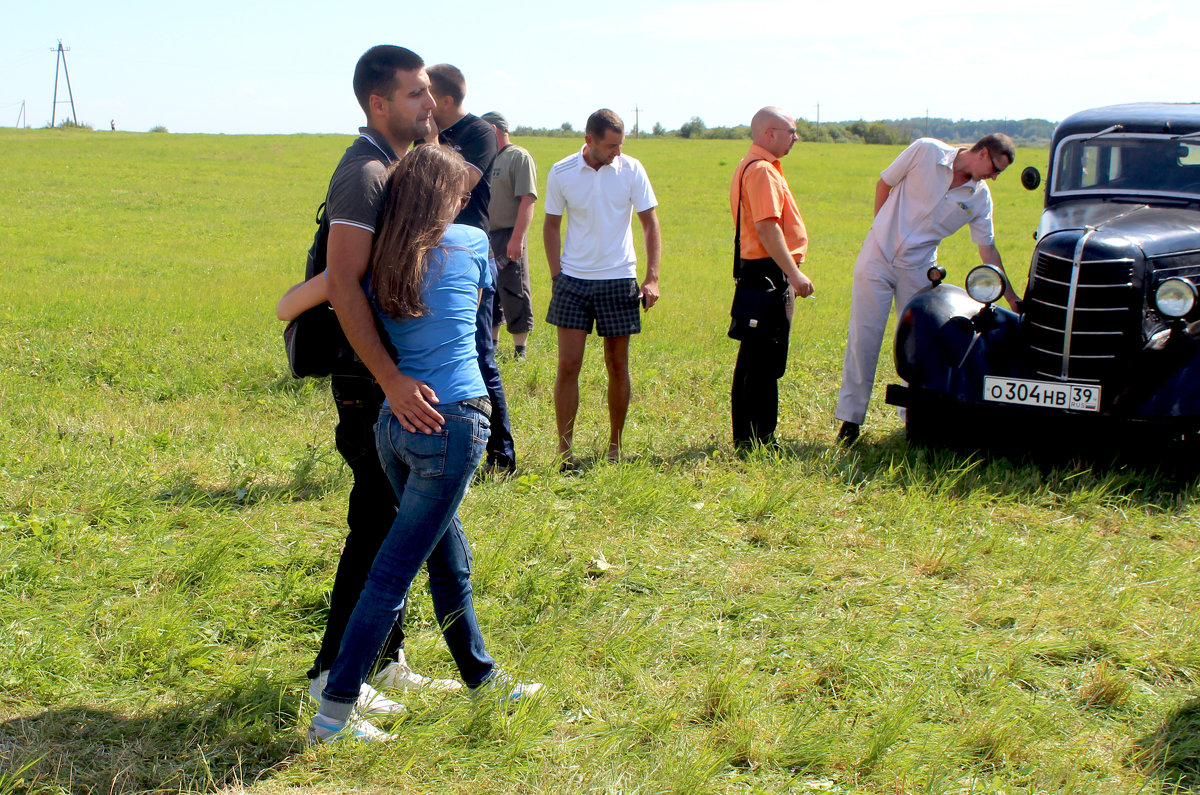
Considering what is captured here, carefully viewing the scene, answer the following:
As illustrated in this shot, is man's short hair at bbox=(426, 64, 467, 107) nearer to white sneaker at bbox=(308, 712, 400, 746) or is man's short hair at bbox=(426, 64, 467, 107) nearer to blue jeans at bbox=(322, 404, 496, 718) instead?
blue jeans at bbox=(322, 404, 496, 718)

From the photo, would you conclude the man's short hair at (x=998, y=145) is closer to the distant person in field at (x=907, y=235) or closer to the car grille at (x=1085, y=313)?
the distant person in field at (x=907, y=235)

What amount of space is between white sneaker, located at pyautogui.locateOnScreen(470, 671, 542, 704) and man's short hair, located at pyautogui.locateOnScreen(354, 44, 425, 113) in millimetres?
1755

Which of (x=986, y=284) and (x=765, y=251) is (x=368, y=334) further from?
A: (x=986, y=284)

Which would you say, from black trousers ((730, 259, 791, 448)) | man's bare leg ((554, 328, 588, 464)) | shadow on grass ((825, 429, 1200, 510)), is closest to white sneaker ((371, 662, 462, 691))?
man's bare leg ((554, 328, 588, 464))

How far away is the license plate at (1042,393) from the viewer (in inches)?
193

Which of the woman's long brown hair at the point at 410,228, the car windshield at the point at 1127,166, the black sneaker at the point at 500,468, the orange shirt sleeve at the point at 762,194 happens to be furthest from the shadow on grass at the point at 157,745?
the car windshield at the point at 1127,166

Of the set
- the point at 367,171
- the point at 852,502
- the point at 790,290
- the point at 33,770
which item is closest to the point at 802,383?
the point at 790,290

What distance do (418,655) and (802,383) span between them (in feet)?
15.9

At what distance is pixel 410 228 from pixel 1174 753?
8.63 feet

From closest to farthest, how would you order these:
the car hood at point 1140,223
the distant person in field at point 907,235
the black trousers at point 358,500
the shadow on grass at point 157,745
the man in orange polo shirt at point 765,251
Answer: the shadow on grass at point 157,745 → the black trousers at point 358,500 → the car hood at point 1140,223 → the man in orange polo shirt at point 765,251 → the distant person in field at point 907,235

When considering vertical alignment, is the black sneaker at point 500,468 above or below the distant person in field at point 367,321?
below

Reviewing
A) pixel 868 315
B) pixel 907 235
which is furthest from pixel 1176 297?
pixel 868 315

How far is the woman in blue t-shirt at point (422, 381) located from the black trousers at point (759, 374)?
306cm

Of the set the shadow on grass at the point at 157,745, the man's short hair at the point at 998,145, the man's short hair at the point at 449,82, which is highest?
the man's short hair at the point at 449,82
